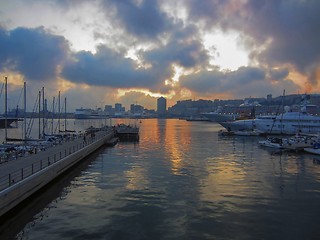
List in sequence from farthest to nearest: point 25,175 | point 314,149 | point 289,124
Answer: point 289,124 < point 314,149 < point 25,175

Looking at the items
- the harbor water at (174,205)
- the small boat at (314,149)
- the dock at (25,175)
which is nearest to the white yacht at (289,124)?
the small boat at (314,149)

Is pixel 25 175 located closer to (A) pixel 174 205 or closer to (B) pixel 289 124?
(A) pixel 174 205

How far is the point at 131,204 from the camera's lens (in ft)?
77.3

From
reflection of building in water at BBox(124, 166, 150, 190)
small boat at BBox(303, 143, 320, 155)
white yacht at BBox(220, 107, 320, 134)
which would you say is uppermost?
white yacht at BBox(220, 107, 320, 134)

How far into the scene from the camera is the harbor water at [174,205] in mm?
18172

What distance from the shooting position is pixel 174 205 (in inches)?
917

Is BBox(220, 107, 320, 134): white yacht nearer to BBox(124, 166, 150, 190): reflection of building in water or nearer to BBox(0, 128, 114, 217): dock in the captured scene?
BBox(124, 166, 150, 190): reflection of building in water

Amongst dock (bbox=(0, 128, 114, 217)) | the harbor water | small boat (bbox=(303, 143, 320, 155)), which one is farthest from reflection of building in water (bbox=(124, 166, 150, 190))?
small boat (bbox=(303, 143, 320, 155))

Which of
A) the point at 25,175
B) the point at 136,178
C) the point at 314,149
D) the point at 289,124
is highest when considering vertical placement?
the point at 289,124

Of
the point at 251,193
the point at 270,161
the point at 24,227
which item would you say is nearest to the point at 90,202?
the point at 24,227

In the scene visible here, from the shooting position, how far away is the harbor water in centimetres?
1817

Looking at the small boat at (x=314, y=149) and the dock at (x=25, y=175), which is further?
the small boat at (x=314, y=149)

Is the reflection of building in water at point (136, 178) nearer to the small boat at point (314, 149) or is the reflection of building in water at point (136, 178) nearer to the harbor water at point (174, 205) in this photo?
the harbor water at point (174, 205)

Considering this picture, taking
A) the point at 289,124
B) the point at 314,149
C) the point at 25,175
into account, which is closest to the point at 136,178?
the point at 25,175
